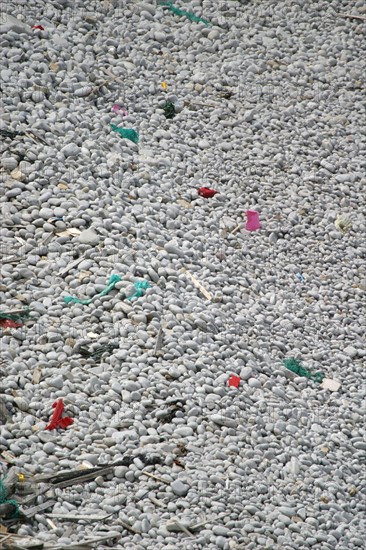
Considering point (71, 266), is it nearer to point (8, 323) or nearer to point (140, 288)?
point (140, 288)

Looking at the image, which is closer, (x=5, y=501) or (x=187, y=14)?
(x=5, y=501)

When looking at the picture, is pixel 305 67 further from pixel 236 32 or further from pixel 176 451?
pixel 176 451

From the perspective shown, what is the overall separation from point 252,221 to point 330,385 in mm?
1133

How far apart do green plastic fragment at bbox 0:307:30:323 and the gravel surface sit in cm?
5

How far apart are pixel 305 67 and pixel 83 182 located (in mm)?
2279

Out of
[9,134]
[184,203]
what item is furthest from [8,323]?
[184,203]

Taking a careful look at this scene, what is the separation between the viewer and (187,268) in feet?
13.5

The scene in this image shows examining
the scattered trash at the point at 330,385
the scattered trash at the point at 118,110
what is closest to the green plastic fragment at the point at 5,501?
the scattered trash at the point at 330,385

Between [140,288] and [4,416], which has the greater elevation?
[140,288]

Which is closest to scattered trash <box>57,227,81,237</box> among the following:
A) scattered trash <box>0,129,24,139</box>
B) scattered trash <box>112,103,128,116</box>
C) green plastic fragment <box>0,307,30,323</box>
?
green plastic fragment <box>0,307,30,323</box>

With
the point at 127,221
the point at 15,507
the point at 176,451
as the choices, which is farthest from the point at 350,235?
the point at 15,507

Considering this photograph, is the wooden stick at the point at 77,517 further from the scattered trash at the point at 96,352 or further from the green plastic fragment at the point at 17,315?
the green plastic fragment at the point at 17,315

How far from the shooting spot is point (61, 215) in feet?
13.3

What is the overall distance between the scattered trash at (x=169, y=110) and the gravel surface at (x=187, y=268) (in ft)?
0.18
